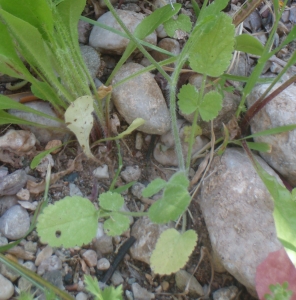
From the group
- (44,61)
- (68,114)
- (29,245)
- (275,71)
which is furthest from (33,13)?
(275,71)

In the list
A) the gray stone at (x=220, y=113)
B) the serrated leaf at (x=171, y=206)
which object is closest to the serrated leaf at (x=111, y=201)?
the serrated leaf at (x=171, y=206)

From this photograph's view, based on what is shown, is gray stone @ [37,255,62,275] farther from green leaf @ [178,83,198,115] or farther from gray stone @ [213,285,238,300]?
green leaf @ [178,83,198,115]

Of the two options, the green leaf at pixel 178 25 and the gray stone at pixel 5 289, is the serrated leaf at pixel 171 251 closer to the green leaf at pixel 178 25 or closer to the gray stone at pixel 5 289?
the gray stone at pixel 5 289

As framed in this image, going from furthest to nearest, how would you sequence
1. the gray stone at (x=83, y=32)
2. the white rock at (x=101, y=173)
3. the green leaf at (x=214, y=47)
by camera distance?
the gray stone at (x=83, y=32) → the white rock at (x=101, y=173) → the green leaf at (x=214, y=47)

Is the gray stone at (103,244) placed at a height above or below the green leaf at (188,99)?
below

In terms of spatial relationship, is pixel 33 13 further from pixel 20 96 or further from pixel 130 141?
pixel 130 141

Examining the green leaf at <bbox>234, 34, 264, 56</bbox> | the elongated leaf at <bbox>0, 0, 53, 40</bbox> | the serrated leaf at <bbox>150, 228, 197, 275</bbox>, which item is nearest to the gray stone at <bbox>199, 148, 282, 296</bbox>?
the serrated leaf at <bbox>150, 228, 197, 275</bbox>
